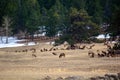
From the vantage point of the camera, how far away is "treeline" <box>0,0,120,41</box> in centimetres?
5612

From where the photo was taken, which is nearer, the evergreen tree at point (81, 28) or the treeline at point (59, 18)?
the evergreen tree at point (81, 28)

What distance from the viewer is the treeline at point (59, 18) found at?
5612 centimetres

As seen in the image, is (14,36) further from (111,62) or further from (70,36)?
(111,62)

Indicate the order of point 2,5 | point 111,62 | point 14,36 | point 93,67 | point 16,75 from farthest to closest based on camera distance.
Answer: point 14,36 → point 2,5 → point 111,62 → point 93,67 → point 16,75

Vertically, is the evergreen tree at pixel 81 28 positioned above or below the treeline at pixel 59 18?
below

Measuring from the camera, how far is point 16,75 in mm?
25328

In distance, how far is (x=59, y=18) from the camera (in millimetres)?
75625

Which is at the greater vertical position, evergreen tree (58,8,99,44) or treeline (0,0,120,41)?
treeline (0,0,120,41)

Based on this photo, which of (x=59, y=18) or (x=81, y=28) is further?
(x=59, y=18)

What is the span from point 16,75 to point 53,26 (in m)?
50.6

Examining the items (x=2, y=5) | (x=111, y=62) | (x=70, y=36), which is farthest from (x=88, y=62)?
(x=2, y=5)

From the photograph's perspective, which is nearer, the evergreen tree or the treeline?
the evergreen tree

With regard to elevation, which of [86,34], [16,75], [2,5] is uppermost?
[2,5]

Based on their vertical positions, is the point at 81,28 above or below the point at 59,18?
below
